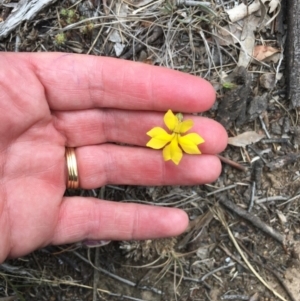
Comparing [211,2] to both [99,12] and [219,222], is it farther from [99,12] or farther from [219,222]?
[219,222]

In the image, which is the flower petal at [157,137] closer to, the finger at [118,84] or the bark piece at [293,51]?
the finger at [118,84]

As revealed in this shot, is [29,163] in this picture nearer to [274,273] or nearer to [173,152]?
[173,152]

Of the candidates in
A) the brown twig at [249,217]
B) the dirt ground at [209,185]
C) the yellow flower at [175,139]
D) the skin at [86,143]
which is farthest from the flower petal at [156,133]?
the brown twig at [249,217]

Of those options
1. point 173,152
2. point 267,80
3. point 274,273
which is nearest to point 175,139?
point 173,152

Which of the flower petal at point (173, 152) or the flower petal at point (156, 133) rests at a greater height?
the flower petal at point (156, 133)

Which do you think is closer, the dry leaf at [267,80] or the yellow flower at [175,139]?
the yellow flower at [175,139]

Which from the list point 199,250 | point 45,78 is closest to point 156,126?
point 45,78

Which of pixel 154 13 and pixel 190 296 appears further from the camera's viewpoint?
pixel 190 296
